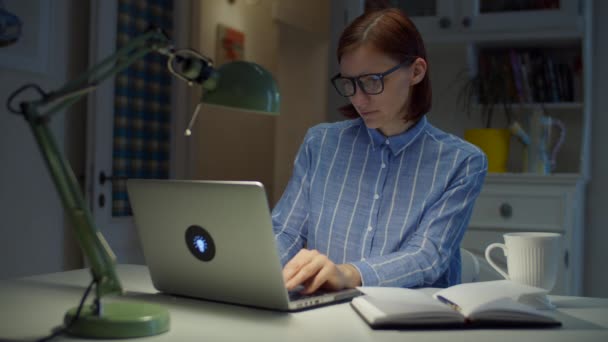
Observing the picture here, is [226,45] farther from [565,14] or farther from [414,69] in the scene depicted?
[414,69]

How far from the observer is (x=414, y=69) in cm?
174

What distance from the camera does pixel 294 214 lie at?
179 cm

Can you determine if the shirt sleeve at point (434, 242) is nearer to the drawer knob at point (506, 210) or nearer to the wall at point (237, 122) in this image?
the drawer knob at point (506, 210)

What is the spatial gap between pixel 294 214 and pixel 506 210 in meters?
1.32

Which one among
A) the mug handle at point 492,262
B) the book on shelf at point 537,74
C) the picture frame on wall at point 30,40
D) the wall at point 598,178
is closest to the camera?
the mug handle at point 492,262

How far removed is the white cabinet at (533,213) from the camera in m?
2.74

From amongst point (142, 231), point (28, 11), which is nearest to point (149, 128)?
point (28, 11)

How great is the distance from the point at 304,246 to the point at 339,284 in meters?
0.57

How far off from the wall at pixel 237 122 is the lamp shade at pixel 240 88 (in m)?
2.59

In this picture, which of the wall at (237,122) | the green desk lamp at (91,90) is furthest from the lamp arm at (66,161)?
the wall at (237,122)

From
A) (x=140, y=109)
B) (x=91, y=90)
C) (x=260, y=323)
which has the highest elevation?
(x=140, y=109)

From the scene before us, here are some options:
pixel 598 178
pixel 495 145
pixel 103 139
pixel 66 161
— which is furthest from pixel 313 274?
pixel 598 178

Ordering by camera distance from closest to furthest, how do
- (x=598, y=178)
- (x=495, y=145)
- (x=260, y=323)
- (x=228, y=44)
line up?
(x=260, y=323)
(x=495, y=145)
(x=598, y=178)
(x=228, y=44)

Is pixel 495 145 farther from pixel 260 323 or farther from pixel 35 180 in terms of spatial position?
pixel 260 323
